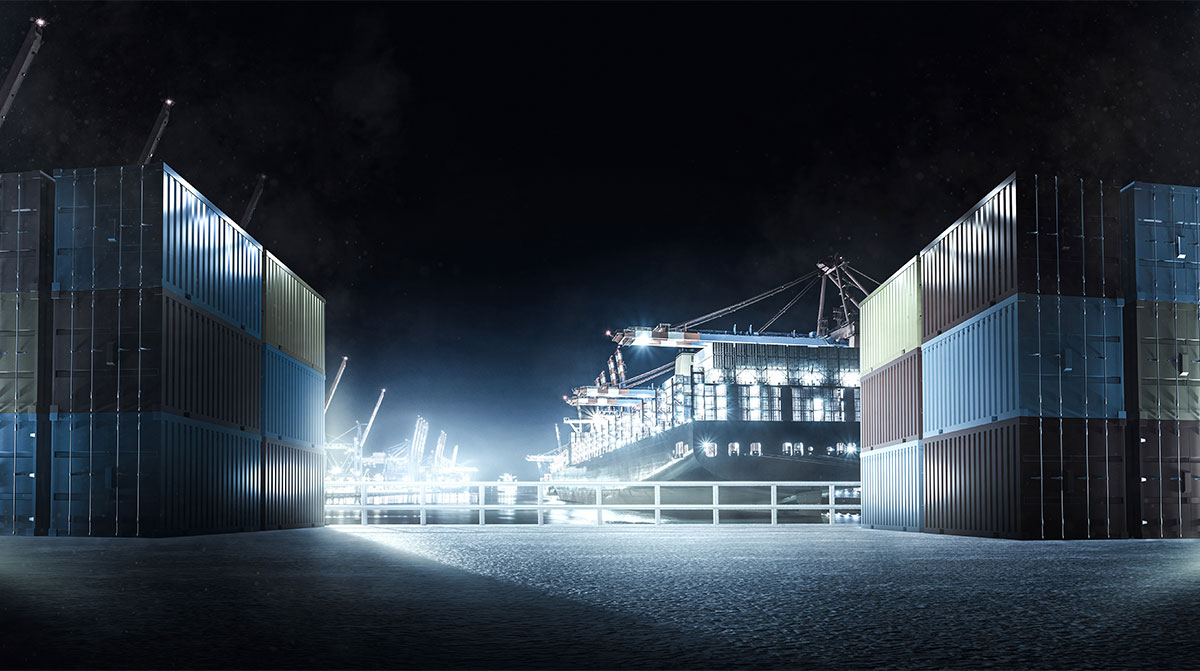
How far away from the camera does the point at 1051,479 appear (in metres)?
21.2

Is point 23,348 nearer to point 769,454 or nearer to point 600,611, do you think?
point 600,611

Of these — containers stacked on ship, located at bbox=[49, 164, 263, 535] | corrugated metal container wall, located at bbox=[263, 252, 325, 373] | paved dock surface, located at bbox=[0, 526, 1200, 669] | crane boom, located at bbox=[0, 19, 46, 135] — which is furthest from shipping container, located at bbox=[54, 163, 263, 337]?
crane boom, located at bbox=[0, 19, 46, 135]

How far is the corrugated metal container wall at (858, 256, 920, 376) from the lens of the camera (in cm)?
2817

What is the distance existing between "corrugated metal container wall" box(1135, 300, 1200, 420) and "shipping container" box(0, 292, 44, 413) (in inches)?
914

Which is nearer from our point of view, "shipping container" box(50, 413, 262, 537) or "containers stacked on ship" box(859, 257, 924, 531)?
"shipping container" box(50, 413, 262, 537)

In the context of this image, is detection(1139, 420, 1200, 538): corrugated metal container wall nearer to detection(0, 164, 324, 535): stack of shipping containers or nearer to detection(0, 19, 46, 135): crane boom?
detection(0, 164, 324, 535): stack of shipping containers

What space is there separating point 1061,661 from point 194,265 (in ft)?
72.7

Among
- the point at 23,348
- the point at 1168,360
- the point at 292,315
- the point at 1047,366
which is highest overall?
the point at 292,315

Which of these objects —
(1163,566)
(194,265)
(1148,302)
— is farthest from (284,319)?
(1163,566)

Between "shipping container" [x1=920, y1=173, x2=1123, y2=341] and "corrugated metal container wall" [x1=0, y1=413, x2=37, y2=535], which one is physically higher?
"shipping container" [x1=920, y1=173, x2=1123, y2=341]

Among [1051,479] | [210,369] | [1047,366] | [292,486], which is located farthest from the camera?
[292,486]

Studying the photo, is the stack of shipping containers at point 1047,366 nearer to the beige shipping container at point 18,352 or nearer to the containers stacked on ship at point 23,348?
the containers stacked on ship at point 23,348

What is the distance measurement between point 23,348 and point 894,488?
21947 mm

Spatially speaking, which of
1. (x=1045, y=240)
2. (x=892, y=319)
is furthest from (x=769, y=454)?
(x=1045, y=240)
